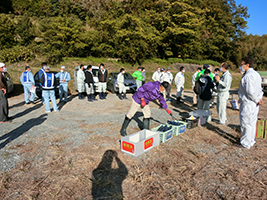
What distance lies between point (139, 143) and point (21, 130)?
417 cm

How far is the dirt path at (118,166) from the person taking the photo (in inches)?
126

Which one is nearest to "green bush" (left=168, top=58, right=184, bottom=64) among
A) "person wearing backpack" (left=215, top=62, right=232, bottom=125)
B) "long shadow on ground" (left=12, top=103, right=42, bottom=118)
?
"long shadow on ground" (left=12, top=103, right=42, bottom=118)

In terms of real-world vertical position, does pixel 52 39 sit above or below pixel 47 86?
above

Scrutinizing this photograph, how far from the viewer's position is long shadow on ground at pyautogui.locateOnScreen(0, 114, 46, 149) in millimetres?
5400

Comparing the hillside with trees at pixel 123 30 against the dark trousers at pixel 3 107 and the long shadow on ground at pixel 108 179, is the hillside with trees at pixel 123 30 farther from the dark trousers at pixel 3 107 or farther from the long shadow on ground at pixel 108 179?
the long shadow on ground at pixel 108 179

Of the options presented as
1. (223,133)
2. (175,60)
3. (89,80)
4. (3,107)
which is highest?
(175,60)

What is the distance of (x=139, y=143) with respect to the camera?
4.38 m

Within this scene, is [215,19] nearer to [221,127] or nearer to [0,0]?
[221,127]

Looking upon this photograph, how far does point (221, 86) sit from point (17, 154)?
6.42 meters

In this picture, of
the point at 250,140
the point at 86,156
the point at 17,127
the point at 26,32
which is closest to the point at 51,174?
the point at 86,156

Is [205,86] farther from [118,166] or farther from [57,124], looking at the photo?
[57,124]

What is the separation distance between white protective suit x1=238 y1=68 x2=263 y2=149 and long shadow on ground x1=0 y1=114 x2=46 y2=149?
244 inches

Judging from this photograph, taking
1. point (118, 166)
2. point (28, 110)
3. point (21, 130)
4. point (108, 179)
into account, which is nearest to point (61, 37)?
point (28, 110)

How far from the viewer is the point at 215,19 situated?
115ft
